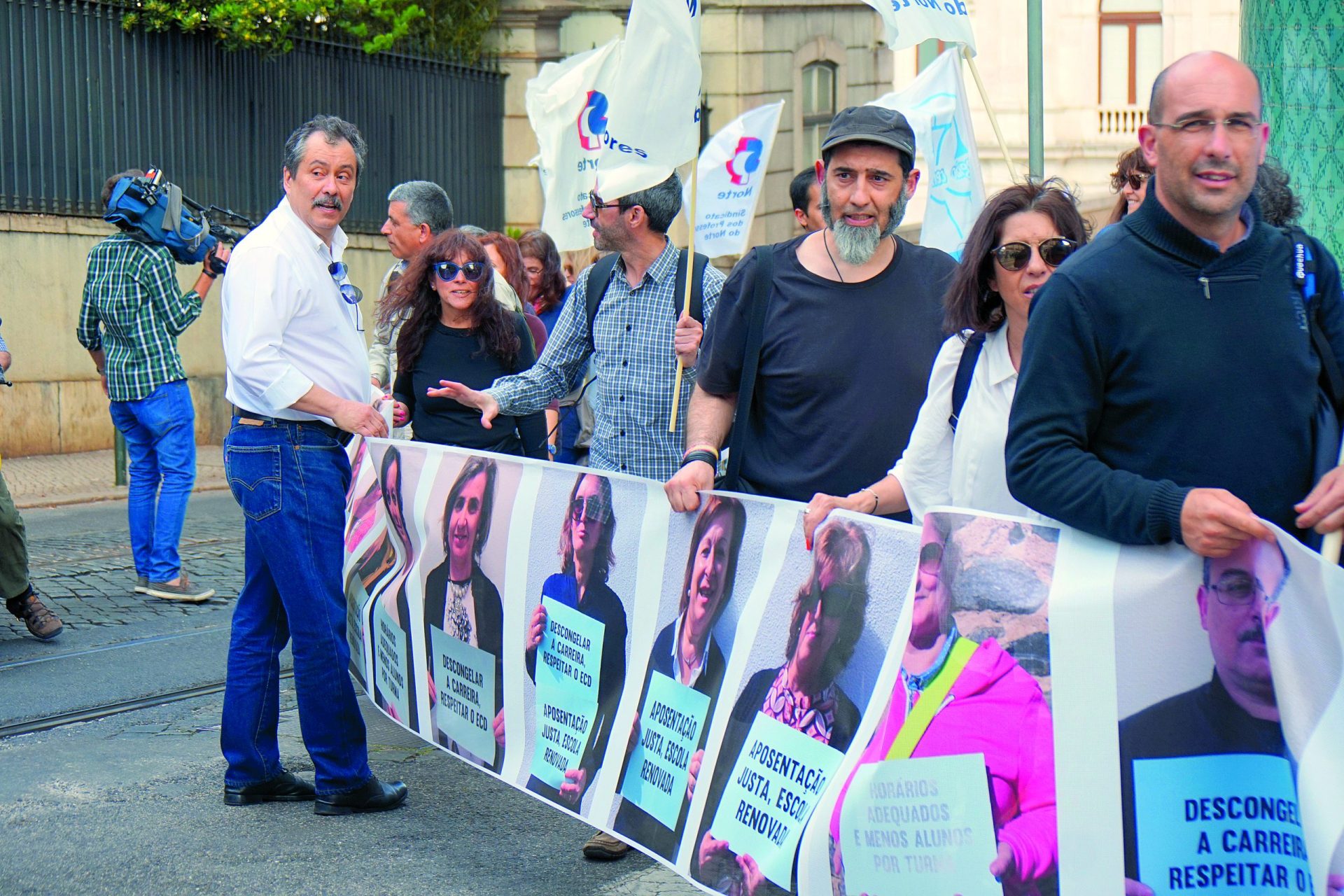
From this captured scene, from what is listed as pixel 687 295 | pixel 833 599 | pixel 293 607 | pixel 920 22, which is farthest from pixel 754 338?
pixel 920 22

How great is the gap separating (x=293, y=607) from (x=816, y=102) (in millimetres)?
18488

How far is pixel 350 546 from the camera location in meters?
5.42

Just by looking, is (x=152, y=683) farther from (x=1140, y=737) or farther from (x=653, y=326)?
(x=1140, y=737)

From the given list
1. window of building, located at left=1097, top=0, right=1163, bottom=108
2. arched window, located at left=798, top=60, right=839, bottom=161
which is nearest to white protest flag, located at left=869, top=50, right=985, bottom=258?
arched window, located at left=798, top=60, right=839, bottom=161

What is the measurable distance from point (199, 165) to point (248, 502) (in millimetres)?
11267

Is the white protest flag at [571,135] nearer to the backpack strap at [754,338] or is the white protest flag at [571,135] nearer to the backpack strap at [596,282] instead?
the backpack strap at [596,282]

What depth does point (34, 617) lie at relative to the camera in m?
7.06

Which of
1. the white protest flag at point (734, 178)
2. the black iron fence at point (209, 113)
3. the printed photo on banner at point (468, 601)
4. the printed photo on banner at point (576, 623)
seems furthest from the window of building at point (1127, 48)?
the printed photo on banner at point (576, 623)

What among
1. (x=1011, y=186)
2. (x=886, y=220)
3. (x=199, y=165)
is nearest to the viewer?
(x=1011, y=186)

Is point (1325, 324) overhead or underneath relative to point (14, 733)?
overhead

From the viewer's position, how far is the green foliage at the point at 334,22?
1477cm

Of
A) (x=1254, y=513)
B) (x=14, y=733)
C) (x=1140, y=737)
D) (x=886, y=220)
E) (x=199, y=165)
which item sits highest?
(x=199, y=165)

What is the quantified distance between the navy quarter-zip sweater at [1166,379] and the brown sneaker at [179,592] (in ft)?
19.5

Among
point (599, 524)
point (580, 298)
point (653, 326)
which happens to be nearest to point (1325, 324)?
point (599, 524)
